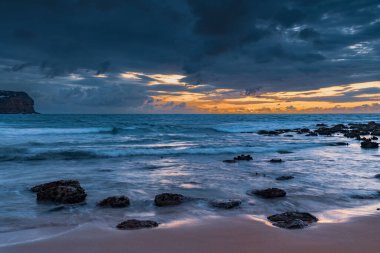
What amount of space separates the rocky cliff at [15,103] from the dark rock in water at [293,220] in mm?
180194

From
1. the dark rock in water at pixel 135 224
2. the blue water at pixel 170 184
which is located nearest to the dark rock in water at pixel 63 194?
the blue water at pixel 170 184

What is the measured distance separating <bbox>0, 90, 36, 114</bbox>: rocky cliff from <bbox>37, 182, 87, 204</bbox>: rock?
176 metres

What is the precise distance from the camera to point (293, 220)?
680 cm

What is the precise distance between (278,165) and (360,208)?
819cm

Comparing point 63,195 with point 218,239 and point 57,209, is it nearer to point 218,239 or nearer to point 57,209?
point 57,209

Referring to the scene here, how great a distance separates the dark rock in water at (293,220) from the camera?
6.54 m

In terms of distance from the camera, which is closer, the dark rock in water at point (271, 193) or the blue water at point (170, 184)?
the blue water at point (170, 184)

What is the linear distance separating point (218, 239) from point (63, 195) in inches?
195

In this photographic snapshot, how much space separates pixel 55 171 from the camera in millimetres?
14688

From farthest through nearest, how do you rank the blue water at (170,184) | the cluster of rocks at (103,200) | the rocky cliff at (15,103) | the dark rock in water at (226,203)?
the rocky cliff at (15,103)
the cluster of rocks at (103,200)
the dark rock in water at (226,203)
the blue water at (170,184)

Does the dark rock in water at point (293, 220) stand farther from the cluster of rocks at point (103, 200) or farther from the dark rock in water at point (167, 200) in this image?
the dark rock in water at point (167, 200)

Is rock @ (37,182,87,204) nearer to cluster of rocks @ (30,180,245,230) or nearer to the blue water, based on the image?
→ cluster of rocks @ (30,180,245,230)

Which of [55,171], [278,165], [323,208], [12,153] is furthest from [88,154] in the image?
[323,208]

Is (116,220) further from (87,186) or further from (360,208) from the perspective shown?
(360,208)
